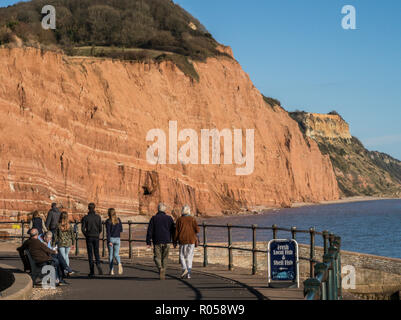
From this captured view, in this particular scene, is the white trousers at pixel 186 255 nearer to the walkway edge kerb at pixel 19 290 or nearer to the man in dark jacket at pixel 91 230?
the man in dark jacket at pixel 91 230

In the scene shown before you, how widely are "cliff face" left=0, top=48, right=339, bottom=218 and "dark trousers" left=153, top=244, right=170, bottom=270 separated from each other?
120 feet

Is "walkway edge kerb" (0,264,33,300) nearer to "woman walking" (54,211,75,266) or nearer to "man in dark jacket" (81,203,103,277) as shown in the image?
"woman walking" (54,211,75,266)

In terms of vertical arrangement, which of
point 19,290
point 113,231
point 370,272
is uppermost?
point 113,231

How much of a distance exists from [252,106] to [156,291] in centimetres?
8781

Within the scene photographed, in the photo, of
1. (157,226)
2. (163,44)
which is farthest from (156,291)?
(163,44)

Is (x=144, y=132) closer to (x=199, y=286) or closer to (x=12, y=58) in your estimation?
(x=12, y=58)

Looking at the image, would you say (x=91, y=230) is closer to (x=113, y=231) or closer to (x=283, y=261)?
(x=113, y=231)

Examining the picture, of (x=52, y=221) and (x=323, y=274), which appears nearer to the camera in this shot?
(x=323, y=274)

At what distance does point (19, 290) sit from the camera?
11.1 metres

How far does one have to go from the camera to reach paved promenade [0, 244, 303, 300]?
11625 mm

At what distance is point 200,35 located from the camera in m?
102

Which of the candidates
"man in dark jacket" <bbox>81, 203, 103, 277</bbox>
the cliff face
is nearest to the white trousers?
"man in dark jacket" <bbox>81, 203, 103, 277</bbox>

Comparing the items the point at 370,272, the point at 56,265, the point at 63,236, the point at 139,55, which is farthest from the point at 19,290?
the point at 139,55

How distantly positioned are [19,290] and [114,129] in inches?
2123
